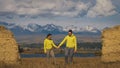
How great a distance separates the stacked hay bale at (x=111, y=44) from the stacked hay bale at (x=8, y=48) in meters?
6.49

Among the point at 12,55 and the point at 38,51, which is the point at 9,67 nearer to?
the point at 12,55

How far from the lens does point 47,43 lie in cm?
2734

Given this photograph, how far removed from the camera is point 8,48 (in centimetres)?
2905

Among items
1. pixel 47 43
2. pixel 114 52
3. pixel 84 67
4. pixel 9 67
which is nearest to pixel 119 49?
pixel 114 52

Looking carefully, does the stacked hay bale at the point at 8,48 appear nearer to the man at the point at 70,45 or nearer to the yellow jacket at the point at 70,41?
the man at the point at 70,45

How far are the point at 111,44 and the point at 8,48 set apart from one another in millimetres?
7579

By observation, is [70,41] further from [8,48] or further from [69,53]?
[8,48]

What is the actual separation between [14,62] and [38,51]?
392cm

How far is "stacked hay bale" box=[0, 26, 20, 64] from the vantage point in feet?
94.3

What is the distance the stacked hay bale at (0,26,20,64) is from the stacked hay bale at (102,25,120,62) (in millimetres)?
6494

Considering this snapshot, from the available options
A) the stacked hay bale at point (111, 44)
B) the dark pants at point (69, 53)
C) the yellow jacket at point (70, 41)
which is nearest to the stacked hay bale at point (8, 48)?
the dark pants at point (69, 53)

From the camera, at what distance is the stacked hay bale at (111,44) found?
30312 mm

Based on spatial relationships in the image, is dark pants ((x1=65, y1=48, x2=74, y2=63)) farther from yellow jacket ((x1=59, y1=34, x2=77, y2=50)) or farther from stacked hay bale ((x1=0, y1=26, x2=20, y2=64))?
stacked hay bale ((x1=0, y1=26, x2=20, y2=64))

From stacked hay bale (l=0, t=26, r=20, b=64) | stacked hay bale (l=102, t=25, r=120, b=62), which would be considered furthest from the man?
stacked hay bale (l=102, t=25, r=120, b=62)
